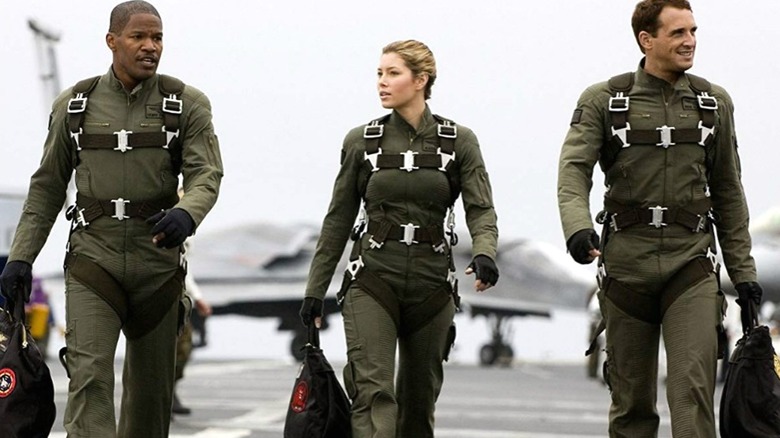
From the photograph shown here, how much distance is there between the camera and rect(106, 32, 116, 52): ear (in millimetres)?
7656

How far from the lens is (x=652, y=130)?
7.62 m

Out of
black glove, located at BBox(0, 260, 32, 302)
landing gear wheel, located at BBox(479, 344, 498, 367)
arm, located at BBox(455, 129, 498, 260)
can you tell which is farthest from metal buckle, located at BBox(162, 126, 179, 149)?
landing gear wheel, located at BBox(479, 344, 498, 367)

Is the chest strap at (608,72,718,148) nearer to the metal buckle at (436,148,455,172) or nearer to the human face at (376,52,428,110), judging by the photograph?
the metal buckle at (436,148,455,172)

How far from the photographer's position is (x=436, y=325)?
8.12m

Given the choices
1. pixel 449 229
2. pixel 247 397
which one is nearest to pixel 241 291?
pixel 247 397

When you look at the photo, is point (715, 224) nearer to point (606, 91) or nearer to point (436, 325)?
point (606, 91)

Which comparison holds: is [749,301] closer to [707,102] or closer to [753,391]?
[753,391]

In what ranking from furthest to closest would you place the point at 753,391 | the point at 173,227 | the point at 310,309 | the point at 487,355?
the point at 487,355
the point at 310,309
the point at 753,391
the point at 173,227

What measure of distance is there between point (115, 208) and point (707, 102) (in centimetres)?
247

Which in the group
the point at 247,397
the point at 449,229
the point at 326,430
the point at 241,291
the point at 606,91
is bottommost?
the point at 241,291

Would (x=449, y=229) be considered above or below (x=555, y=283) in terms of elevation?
above

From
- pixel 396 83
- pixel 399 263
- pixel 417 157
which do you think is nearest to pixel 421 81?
pixel 396 83

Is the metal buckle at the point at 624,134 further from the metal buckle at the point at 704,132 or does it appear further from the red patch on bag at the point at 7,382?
the red patch on bag at the point at 7,382

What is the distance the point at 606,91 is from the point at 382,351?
57.4 inches
